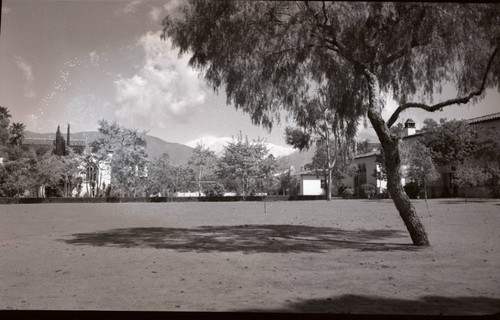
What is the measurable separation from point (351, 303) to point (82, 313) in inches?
132

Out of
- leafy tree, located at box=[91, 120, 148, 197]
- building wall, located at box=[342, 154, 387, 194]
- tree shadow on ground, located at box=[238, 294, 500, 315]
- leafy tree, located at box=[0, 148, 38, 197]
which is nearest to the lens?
tree shadow on ground, located at box=[238, 294, 500, 315]

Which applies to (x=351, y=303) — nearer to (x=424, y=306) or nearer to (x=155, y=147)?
(x=424, y=306)

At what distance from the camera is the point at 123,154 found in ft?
136

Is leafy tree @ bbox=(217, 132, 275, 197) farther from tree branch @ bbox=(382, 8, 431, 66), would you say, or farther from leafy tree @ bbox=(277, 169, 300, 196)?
tree branch @ bbox=(382, 8, 431, 66)

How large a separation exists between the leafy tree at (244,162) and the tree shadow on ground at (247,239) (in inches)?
1134

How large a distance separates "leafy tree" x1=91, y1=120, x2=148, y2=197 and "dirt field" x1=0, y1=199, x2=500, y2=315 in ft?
90.0

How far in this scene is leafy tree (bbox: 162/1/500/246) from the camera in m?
9.80

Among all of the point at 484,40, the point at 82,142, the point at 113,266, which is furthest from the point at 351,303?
the point at 82,142

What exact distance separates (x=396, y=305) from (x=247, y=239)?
23.2 ft

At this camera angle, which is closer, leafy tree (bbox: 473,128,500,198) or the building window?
leafy tree (bbox: 473,128,500,198)

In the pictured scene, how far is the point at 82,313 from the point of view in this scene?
493 centimetres

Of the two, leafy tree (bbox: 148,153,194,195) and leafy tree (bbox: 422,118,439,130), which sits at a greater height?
leafy tree (bbox: 422,118,439,130)

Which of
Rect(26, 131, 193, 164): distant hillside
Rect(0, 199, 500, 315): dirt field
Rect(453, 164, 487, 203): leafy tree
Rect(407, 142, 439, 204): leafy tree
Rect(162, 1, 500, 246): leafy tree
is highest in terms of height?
Rect(26, 131, 193, 164): distant hillside

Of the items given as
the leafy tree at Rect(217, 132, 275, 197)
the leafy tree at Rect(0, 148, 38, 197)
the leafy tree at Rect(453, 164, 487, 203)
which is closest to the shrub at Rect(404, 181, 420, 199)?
the leafy tree at Rect(453, 164, 487, 203)
